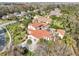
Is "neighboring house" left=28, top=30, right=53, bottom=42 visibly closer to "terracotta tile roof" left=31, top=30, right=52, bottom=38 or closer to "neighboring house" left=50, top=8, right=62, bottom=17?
"terracotta tile roof" left=31, top=30, right=52, bottom=38

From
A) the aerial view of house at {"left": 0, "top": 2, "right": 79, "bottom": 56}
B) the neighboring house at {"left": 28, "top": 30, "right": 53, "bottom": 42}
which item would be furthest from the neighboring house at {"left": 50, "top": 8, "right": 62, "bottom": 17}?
the neighboring house at {"left": 28, "top": 30, "right": 53, "bottom": 42}

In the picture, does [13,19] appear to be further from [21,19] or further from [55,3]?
[55,3]

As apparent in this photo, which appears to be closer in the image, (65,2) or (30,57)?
(30,57)

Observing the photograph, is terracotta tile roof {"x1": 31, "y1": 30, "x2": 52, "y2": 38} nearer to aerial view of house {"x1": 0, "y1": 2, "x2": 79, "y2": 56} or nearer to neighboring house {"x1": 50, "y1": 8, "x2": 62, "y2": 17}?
aerial view of house {"x1": 0, "y1": 2, "x2": 79, "y2": 56}

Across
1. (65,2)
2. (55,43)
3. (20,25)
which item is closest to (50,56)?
(55,43)

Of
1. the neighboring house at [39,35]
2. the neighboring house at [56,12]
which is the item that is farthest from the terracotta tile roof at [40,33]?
the neighboring house at [56,12]

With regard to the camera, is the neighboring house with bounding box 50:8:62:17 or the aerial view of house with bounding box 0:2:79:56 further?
the neighboring house with bounding box 50:8:62:17

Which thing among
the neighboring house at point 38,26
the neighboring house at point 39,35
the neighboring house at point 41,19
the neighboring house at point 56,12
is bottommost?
the neighboring house at point 39,35

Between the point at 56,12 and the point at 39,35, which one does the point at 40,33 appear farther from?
the point at 56,12

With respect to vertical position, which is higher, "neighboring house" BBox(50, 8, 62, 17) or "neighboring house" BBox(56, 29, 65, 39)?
"neighboring house" BBox(50, 8, 62, 17)

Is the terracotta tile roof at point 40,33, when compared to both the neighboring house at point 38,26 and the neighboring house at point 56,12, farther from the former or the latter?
the neighboring house at point 56,12

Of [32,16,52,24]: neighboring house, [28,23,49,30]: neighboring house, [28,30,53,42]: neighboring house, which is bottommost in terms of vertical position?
[28,30,53,42]: neighboring house
